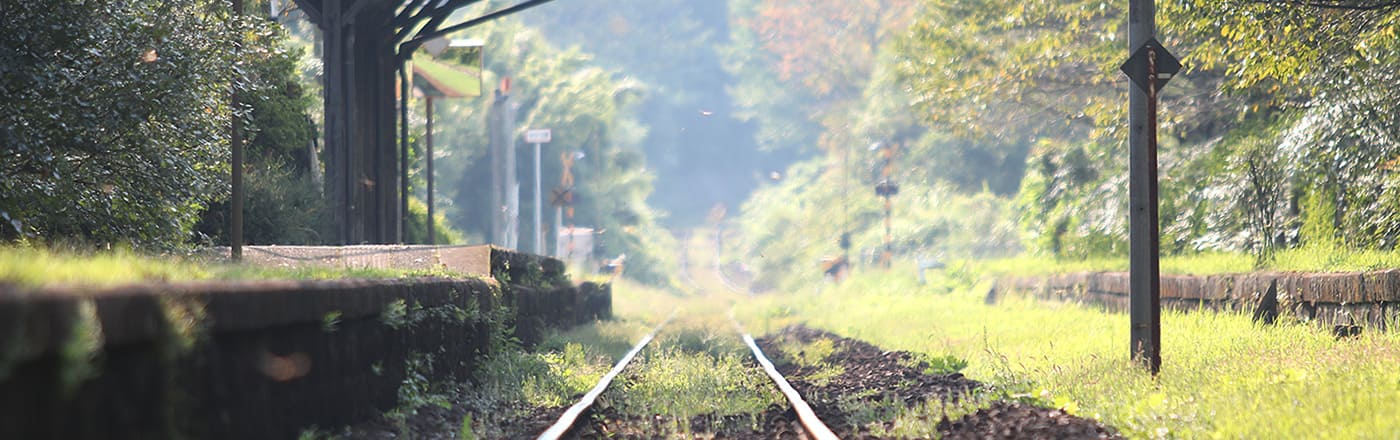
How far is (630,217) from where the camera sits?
73.6 m

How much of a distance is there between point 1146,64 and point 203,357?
27.2ft

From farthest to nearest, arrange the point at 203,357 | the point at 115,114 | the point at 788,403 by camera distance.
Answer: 1. the point at 115,114
2. the point at 788,403
3. the point at 203,357

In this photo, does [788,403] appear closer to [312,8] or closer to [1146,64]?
[1146,64]

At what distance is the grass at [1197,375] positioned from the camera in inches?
305

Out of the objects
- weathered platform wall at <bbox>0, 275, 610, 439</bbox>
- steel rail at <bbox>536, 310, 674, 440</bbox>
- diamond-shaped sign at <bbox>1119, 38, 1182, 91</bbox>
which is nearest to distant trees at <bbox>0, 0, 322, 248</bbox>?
weathered platform wall at <bbox>0, 275, 610, 439</bbox>

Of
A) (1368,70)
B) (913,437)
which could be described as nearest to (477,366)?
(913,437)

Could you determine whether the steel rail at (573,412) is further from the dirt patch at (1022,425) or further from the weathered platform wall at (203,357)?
the dirt patch at (1022,425)

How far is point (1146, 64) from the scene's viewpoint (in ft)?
36.6

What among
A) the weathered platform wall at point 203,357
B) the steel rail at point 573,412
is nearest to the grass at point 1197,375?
the steel rail at point 573,412

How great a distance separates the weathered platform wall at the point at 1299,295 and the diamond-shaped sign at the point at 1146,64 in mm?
3042

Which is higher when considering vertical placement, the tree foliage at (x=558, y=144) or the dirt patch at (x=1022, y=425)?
the tree foliage at (x=558, y=144)

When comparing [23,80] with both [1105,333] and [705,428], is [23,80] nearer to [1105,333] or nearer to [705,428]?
[705,428]

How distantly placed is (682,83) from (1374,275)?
403 feet

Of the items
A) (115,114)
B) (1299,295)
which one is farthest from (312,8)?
(1299,295)
